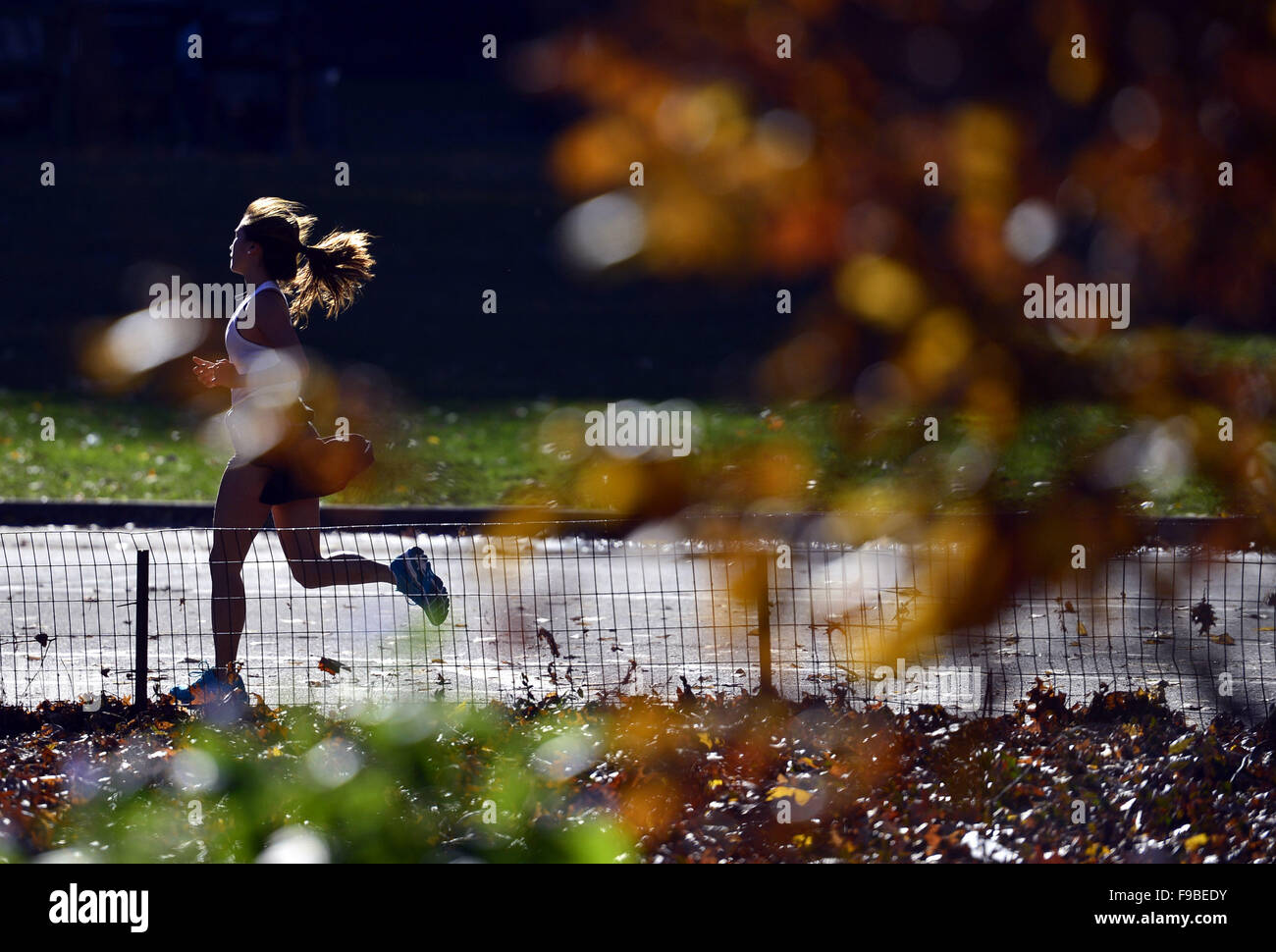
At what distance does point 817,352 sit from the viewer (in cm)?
187

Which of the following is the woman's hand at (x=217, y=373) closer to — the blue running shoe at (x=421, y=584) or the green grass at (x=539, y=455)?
the blue running shoe at (x=421, y=584)

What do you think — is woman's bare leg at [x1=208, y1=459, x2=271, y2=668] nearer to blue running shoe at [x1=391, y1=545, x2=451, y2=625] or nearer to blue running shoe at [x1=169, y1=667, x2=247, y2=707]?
blue running shoe at [x1=169, y1=667, x2=247, y2=707]

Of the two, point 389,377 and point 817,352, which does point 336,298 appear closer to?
point 817,352

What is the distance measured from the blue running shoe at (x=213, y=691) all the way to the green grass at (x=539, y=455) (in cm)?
123

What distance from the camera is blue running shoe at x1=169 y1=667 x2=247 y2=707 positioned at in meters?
5.57

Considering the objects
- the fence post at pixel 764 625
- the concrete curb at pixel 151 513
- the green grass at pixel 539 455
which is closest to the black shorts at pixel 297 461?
the green grass at pixel 539 455

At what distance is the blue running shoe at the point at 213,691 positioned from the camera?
5.57m

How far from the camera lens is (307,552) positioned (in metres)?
6.20

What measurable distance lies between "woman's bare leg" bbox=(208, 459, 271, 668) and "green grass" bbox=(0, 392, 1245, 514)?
105cm

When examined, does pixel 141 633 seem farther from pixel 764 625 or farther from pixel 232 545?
pixel 764 625

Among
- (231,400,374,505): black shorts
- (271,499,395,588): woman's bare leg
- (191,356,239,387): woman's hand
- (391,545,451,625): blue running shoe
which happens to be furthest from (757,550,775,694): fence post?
(191,356,239,387): woman's hand

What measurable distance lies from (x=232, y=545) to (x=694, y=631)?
97.2 inches
